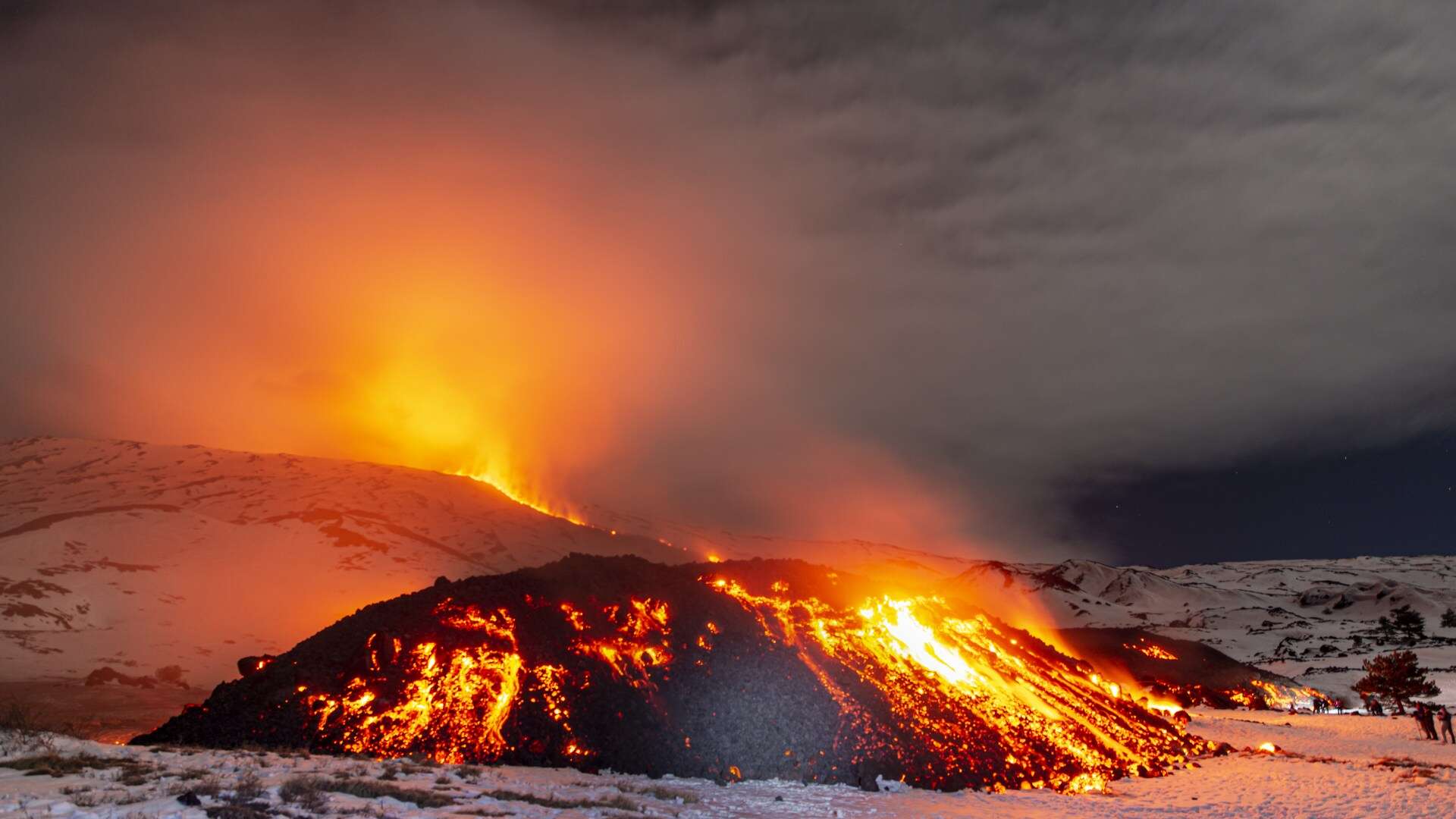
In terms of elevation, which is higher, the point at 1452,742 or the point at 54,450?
the point at 54,450

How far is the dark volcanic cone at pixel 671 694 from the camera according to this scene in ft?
94.1

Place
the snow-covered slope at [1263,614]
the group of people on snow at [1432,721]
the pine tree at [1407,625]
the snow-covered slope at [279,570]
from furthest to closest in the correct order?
the pine tree at [1407,625] → the snow-covered slope at [1263,614] → the snow-covered slope at [279,570] → the group of people on snow at [1432,721]

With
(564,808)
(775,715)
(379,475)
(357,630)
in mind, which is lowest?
(564,808)

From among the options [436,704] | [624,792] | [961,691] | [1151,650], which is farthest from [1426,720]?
[436,704]

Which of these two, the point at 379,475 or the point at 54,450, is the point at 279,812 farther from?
the point at 54,450

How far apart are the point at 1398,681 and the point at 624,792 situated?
202 feet

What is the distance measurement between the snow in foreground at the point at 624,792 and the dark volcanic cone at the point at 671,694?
1744 mm

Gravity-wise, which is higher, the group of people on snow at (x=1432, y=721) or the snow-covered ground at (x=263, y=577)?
the snow-covered ground at (x=263, y=577)

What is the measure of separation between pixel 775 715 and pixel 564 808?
13005mm

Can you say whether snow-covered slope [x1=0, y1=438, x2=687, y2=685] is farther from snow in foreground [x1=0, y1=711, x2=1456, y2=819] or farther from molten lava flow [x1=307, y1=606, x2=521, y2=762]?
snow in foreground [x1=0, y1=711, x2=1456, y2=819]

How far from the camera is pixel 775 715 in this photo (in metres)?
31.3

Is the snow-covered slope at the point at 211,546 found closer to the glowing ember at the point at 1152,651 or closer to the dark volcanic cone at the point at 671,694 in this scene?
the dark volcanic cone at the point at 671,694

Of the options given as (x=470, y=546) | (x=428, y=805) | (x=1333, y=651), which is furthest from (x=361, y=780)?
(x=470, y=546)

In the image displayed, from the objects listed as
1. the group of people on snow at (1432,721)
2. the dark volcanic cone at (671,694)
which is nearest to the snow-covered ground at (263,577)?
the dark volcanic cone at (671,694)
